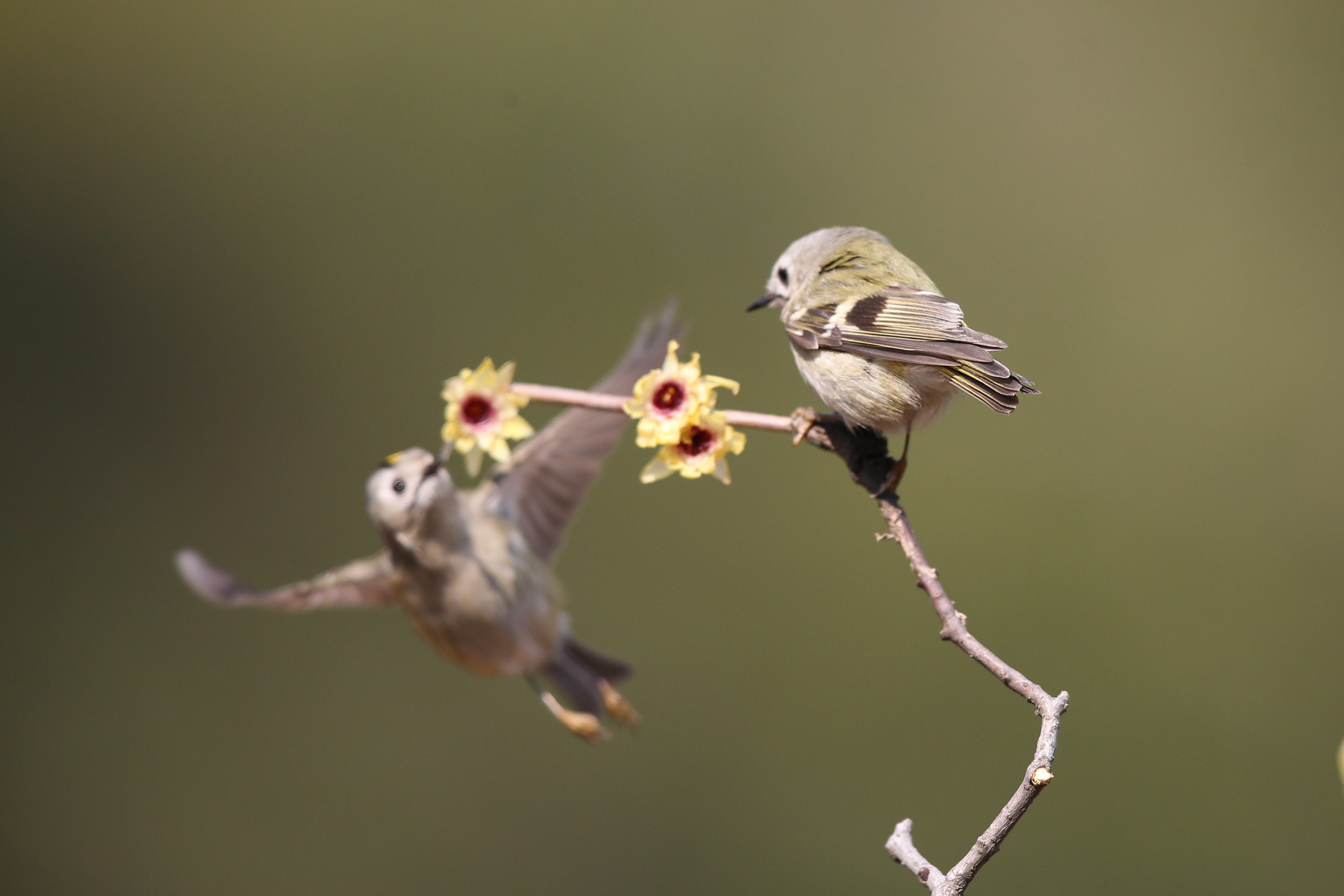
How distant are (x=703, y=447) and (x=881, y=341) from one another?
1.87 feet

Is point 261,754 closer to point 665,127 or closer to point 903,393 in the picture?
point 665,127

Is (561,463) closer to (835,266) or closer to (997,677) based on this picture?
(835,266)

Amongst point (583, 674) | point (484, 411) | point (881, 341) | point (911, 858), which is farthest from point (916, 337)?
point (583, 674)

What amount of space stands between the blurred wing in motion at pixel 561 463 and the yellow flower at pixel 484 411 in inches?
41.7

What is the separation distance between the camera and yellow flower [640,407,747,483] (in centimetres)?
148

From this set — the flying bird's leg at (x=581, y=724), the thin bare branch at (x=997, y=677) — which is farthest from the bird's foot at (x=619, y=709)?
the thin bare branch at (x=997, y=677)

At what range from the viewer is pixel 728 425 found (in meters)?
1.50

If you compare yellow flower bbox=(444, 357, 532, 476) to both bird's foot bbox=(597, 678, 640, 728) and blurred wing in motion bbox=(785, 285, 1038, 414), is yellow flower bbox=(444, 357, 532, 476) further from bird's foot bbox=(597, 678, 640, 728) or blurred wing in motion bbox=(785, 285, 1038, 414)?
bird's foot bbox=(597, 678, 640, 728)

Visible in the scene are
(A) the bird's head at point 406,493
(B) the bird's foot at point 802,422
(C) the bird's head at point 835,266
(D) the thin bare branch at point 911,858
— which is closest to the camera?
(D) the thin bare branch at point 911,858

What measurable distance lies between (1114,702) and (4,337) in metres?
5.59

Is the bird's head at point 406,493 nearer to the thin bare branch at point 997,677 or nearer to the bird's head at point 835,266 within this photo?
the bird's head at point 835,266

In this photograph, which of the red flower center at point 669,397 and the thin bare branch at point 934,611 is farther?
the red flower center at point 669,397

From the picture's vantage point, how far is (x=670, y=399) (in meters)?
1.52

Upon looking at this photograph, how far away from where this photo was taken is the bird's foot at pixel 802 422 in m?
1.61
